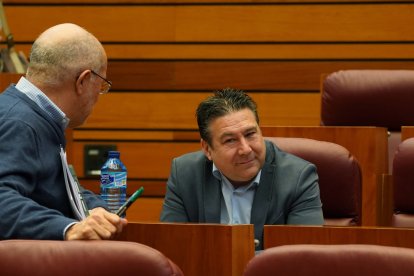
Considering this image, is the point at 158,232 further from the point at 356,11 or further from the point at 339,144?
the point at 356,11

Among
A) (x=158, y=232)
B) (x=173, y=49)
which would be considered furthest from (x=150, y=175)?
(x=158, y=232)

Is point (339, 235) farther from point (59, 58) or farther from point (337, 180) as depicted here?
point (337, 180)

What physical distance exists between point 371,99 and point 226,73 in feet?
3.14

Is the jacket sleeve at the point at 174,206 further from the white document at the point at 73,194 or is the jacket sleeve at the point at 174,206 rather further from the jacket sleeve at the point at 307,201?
the white document at the point at 73,194

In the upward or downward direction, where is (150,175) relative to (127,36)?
downward

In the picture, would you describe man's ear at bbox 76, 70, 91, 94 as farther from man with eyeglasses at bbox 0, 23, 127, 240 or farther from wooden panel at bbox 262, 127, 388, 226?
wooden panel at bbox 262, 127, 388, 226

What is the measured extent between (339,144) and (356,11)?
109 cm

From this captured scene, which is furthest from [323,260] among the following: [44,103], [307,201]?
[307,201]

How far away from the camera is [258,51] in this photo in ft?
11.8

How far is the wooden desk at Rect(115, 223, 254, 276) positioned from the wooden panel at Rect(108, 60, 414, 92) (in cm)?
207

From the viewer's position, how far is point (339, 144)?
256 centimetres

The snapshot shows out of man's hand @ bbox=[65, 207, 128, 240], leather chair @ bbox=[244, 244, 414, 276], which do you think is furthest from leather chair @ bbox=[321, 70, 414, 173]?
leather chair @ bbox=[244, 244, 414, 276]

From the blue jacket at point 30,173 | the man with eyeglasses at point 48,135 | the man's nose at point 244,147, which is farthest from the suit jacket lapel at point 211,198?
the blue jacket at point 30,173

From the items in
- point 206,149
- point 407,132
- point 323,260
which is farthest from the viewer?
point 407,132
